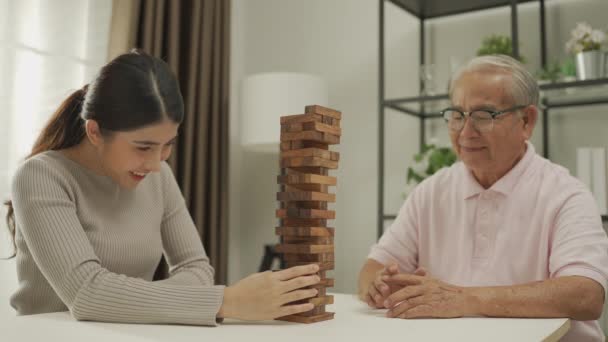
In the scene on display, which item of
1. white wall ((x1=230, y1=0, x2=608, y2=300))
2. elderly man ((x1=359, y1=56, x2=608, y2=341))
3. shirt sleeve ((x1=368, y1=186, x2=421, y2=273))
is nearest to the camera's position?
A: elderly man ((x1=359, y1=56, x2=608, y2=341))

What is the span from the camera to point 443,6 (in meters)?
3.04

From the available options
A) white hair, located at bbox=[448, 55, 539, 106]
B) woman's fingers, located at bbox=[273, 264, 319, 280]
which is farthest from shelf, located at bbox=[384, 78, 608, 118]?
woman's fingers, located at bbox=[273, 264, 319, 280]

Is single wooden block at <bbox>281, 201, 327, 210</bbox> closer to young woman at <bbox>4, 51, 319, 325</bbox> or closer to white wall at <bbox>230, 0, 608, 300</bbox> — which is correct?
young woman at <bbox>4, 51, 319, 325</bbox>

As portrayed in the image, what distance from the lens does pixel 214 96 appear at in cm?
339

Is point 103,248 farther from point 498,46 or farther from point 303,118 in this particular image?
point 498,46

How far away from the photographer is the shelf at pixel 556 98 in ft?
8.03

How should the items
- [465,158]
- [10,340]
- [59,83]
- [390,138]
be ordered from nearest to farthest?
[10,340] < [465,158] < [59,83] < [390,138]

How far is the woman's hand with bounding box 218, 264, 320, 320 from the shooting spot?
1082 millimetres

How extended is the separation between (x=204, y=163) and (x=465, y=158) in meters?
1.92

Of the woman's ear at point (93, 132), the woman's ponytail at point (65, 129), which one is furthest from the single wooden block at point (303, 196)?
the woman's ponytail at point (65, 129)

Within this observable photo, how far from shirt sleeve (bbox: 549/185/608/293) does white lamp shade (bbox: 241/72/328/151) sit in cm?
177

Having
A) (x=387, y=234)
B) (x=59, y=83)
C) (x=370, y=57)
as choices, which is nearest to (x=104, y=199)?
(x=387, y=234)

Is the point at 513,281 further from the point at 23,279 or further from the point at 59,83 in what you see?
the point at 59,83

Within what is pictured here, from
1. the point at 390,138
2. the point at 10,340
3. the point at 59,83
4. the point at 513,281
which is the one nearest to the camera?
the point at 10,340
